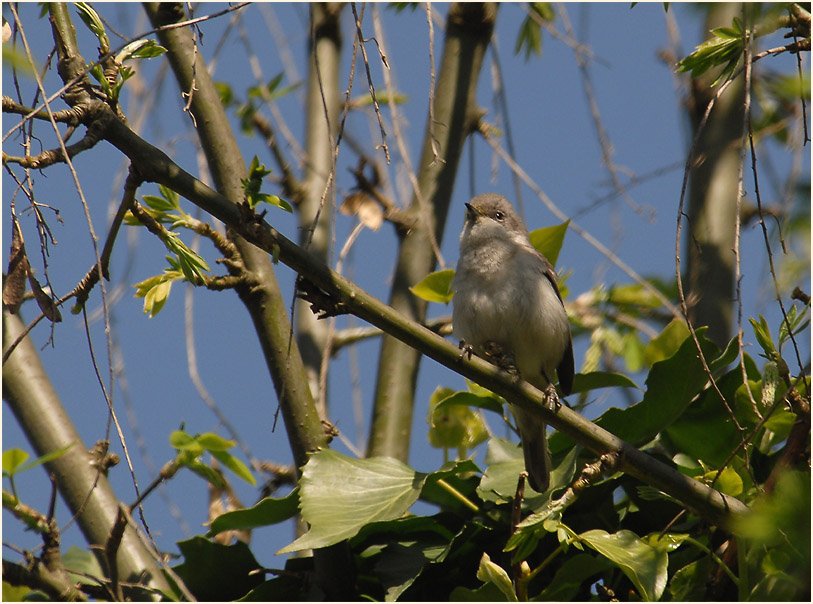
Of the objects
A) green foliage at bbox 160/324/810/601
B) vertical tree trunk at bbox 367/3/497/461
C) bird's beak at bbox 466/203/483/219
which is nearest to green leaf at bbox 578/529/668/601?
green foliage at bbox 160/324/810/601

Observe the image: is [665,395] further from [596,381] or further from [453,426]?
[453,426]

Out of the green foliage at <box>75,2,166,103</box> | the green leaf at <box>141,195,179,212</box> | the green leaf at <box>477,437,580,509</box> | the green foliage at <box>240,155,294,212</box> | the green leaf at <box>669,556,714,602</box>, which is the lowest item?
the green leaf at <box>669,556,714,602</box>

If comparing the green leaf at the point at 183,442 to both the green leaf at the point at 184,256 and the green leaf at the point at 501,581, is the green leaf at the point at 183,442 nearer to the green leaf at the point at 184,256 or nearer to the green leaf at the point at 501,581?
the green leaf at the point at 184,256

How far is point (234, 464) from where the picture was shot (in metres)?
3.17

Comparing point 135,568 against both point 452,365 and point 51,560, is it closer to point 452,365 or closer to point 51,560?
point 51,560

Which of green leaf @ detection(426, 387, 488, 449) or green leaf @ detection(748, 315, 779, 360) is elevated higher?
green leaf @ detection(748, 315, 779, 360)

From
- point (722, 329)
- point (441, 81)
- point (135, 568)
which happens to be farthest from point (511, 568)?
point (441, 81)

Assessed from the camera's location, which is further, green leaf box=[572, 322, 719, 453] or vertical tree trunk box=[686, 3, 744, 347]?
→ vertical tree trunk box=[686, 3, 744, 347]

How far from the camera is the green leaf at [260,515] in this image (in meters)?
3.08

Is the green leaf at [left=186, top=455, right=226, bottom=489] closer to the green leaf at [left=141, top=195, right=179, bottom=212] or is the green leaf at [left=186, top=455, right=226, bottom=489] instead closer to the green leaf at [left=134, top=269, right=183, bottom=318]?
the green leaf at [left=134, top=269, right=183, bottom=318]

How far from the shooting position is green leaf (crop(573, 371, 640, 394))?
3.46m

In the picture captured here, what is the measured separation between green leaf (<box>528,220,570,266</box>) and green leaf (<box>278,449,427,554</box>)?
3.88 ft

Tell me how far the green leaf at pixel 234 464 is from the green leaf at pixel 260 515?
5.3 inches

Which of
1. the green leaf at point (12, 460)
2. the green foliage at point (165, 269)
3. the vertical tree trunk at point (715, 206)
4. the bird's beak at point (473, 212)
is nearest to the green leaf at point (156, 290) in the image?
the green foliage at point (165, 269)
